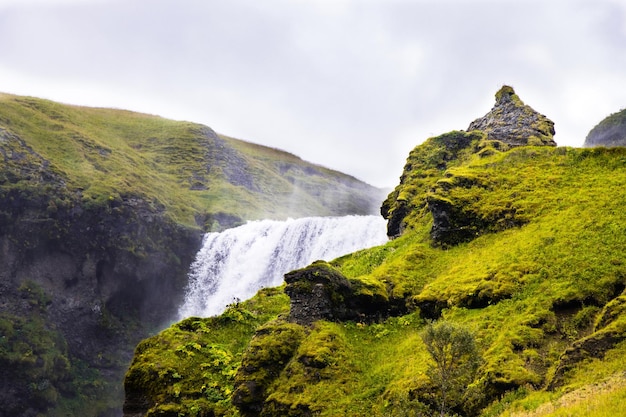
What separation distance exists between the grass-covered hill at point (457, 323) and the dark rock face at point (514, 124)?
6.63 meters

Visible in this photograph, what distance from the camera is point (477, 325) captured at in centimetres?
2058

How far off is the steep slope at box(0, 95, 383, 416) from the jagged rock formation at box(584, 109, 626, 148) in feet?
177

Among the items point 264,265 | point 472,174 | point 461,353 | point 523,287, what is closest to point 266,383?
point 461,353

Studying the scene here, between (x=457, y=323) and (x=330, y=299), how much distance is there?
25.7 ft

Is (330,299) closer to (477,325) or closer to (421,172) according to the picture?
(477,325)

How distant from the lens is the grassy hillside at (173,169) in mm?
86938

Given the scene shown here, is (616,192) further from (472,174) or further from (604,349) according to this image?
(604,349)

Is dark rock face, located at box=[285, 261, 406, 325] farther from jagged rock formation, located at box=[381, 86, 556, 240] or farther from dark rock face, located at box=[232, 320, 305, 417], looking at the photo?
jagged rock formation, located at box=[381, 86, 556, 240]

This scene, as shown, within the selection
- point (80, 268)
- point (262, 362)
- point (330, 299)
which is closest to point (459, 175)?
point (330, 299)

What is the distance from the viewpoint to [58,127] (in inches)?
3930

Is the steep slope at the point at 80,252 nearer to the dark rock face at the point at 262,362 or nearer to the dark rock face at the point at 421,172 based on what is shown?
the dark rock face at the point at 421,172

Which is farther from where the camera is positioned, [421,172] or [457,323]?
[421,172]

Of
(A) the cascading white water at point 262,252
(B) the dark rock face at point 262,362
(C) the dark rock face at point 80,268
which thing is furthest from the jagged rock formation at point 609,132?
(B) the dark rock face at point 262,362

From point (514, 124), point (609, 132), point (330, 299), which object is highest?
point (609, 132)
